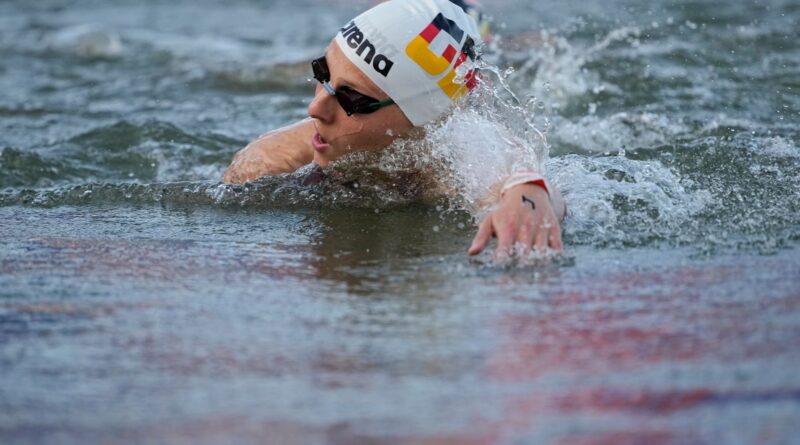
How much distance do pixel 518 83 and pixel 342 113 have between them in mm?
4011

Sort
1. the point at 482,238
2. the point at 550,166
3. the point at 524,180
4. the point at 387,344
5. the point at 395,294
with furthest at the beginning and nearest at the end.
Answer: the point at 550,166 < the point at 524,180 < the point at 482,238 < the point at 395,294 < the point at 387,344

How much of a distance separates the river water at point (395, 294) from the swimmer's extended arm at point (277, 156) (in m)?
0.12

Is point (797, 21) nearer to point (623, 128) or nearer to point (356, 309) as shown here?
point (623, 128)

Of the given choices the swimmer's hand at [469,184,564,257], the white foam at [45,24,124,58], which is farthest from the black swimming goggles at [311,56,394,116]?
the white foam at [45,24,124,58]

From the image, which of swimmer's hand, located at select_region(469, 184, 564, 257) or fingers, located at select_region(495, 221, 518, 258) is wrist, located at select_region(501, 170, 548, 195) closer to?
swimmer's hand, located at select_region(469, 184, 564, 257)

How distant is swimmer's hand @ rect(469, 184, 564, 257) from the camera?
3912mm

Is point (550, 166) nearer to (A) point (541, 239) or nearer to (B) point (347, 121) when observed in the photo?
(B) point (347, 121)

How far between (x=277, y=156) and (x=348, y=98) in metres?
0.74

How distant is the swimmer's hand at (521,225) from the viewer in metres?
3.91

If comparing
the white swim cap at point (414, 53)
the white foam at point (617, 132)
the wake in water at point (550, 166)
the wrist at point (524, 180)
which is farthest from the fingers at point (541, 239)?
the white foam at point (617, 132)

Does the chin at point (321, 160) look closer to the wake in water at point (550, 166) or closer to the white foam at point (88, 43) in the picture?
the wake in water at point (550, 166)

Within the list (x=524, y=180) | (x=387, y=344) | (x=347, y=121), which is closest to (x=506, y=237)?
(x=524, y=180)

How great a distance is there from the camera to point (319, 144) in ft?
16.4

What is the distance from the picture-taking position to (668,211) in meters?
4.68
